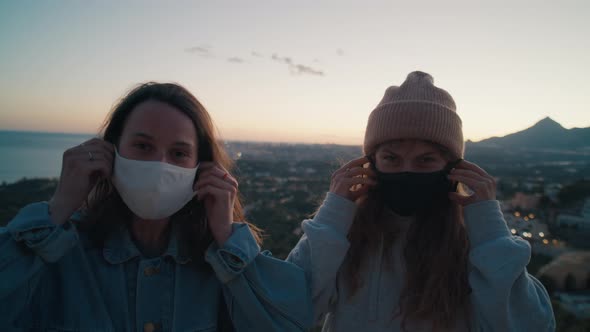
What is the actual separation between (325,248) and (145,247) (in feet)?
3.38

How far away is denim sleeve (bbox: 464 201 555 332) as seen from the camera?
168cm

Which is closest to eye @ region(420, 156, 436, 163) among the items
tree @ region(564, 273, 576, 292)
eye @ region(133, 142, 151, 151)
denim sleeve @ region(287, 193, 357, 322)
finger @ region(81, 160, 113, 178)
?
denim sleeve @ region(287, 193, 357, 322)

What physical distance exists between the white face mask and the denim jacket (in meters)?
0.19

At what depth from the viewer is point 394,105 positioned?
220 cm

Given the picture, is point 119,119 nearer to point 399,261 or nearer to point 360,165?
point 360,165

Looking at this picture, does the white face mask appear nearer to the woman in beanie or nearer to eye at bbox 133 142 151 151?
eye at bbox 133 142 151 151

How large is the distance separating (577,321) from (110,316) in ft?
40.0

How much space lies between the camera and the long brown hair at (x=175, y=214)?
184cm

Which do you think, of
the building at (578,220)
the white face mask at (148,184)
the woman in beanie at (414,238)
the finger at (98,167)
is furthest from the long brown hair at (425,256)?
the building at (578,220)

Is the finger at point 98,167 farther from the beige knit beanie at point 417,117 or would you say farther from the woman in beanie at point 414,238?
the beige knit beanie at point 417,117

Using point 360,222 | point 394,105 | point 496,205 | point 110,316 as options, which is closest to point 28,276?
point 110,316

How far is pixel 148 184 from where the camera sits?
1.73 metres

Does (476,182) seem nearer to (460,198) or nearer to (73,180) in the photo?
(460,198)

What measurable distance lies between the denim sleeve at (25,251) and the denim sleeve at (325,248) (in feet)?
4.13
